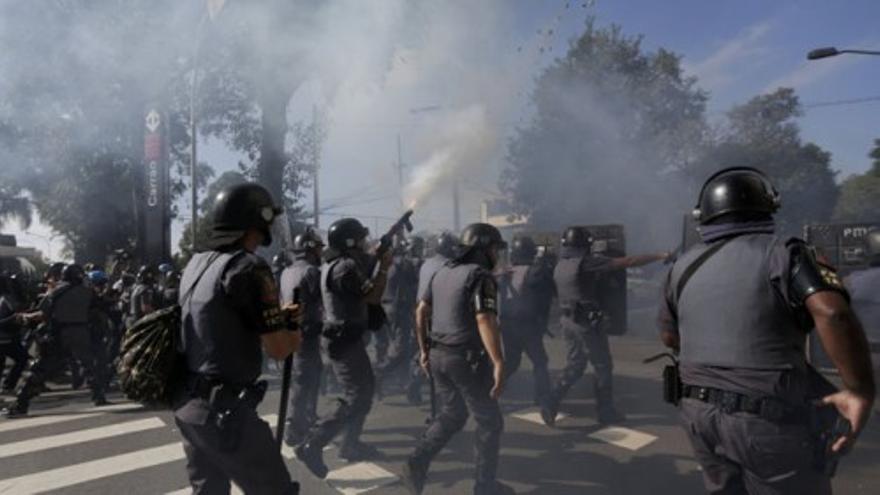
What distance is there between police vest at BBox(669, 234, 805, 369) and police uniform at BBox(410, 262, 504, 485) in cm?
160

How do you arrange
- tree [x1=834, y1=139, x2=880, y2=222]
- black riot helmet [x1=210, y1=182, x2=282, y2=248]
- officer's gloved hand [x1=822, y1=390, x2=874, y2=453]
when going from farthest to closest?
tree [x1=834, y1=139, x2=880, y2=222], black riot helmet [x1=210, y1=182, x2=282, y2=248], officer's gloved hand [x1=822, y1=390, x2=874, y2=453]

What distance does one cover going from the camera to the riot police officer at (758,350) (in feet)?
6.69

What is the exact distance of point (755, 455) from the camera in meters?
2.11

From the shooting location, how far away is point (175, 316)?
2658mm

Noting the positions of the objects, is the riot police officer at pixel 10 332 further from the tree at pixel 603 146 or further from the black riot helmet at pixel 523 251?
the tree at pixel 603 146

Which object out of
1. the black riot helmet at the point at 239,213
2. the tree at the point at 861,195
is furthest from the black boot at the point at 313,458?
the tree at the point at 861,195

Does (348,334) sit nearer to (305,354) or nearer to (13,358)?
(305,354)

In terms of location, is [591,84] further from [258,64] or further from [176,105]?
[258,64]

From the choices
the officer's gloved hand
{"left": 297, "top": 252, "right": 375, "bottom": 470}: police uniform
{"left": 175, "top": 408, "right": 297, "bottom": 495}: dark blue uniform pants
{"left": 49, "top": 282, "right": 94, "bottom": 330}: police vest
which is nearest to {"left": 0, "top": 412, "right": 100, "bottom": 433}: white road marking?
{"left": 49, "top": 282, "right": 94, "bottom": 330}: police vest

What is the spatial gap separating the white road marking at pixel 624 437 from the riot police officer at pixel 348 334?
73.1 inches

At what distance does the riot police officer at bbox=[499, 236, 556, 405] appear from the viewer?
621 cm

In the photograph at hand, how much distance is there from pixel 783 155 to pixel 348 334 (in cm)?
2492

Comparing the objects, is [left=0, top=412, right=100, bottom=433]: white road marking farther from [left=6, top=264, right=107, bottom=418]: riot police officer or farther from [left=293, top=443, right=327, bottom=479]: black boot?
[left=293, top=443, right=327, bottom=479]: black boot

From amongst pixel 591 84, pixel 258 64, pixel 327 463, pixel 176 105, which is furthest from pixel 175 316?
pixel 591 84
